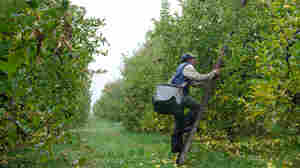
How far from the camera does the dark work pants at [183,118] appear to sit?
6.81 m

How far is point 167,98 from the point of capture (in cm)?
652

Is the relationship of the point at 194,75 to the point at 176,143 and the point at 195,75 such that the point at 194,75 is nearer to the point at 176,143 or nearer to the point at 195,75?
the point at 195,75

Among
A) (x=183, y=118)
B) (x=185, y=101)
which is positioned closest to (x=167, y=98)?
(x=185, y=101)

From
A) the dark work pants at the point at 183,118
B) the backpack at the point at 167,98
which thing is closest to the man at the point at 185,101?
the dark work pants at the point at 183,118

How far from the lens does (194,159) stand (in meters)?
7.21

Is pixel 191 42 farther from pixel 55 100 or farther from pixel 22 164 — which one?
pixel 22 164

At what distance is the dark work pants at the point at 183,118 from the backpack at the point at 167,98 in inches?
7.9

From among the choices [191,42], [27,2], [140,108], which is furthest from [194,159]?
[140,108]

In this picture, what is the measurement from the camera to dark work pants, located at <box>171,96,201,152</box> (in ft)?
22.4

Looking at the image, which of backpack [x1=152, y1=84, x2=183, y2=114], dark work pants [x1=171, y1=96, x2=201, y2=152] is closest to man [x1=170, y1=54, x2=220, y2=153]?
dark work pants [x1=171, y1=96, x2=201, y2=152]

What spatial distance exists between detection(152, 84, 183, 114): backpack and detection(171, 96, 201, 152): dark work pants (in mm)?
201

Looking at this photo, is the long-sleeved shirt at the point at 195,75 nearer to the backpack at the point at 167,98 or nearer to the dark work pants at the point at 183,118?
the backpack at the point at 167,98

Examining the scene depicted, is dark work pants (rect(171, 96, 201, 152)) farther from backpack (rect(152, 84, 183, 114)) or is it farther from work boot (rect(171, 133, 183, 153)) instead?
backpack (rect(152, 84, 183, 114))

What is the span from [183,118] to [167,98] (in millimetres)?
728
